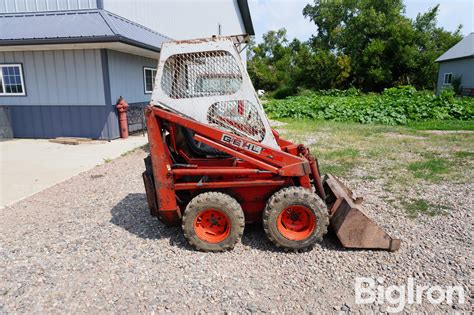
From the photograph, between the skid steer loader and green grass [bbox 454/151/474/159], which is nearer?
the skid steer loader

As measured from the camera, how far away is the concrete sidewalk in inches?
240

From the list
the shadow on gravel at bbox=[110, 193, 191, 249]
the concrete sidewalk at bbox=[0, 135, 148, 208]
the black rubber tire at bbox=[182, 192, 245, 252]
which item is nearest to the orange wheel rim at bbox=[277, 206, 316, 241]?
the black rubber tire at bbox=[182, 192, 245, 252]

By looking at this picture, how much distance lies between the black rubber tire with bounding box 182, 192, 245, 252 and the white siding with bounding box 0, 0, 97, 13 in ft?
29.9

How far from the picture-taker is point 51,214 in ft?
15.8

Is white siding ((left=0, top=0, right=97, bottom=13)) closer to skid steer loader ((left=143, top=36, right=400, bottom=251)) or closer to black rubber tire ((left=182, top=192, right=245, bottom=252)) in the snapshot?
skid steer loader ((left=143, top=36, right=400, bottom=251))

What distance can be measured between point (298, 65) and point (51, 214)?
117 ft

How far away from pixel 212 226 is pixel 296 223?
94 centimetres

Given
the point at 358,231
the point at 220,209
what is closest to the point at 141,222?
the point at 220,209

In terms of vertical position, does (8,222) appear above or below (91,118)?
below

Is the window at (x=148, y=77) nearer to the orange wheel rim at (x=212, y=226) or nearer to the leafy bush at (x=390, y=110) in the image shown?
the leafy bush at (x=390, y=110)

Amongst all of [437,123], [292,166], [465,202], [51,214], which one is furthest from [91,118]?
[437,123]

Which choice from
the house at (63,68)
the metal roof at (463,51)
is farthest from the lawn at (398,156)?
the metal roof at (463,51)

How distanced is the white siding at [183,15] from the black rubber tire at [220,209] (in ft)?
30.0

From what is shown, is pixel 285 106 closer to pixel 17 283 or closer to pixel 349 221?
pixel 349 221
